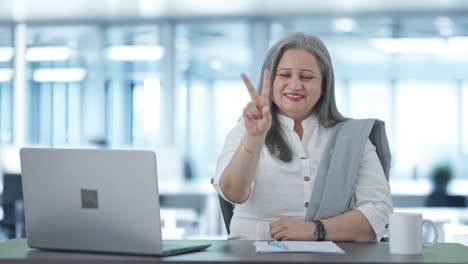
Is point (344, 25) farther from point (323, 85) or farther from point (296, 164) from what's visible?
point (296, 164)

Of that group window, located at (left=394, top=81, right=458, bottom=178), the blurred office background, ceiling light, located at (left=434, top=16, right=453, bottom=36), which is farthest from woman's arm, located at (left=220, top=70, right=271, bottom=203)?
ceiling light, located at (left=434, top=16, right=453, bottom=36)

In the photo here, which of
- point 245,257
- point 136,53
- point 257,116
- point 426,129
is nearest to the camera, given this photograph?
point 245,257

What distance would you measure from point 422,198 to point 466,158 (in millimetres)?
1952

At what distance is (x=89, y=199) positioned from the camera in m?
1.95

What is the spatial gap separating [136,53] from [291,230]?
851 cm

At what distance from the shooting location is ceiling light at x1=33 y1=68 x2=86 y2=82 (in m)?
10.6

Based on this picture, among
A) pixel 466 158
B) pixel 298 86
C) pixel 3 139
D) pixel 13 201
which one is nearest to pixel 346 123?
pixel 298 86

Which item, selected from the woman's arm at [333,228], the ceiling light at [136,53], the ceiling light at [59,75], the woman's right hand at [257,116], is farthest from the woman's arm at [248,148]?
the ceiling light at [59,75]

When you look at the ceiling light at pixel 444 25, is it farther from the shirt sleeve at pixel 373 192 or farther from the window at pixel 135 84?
the shirt sleeve at pixel 373 192

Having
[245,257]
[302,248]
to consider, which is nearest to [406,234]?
[302,248]

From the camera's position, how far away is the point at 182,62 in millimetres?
10492

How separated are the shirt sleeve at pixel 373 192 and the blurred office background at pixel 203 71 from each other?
6.57 m

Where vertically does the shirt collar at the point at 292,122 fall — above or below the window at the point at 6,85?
below

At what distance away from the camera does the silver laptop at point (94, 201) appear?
1.87 meters
